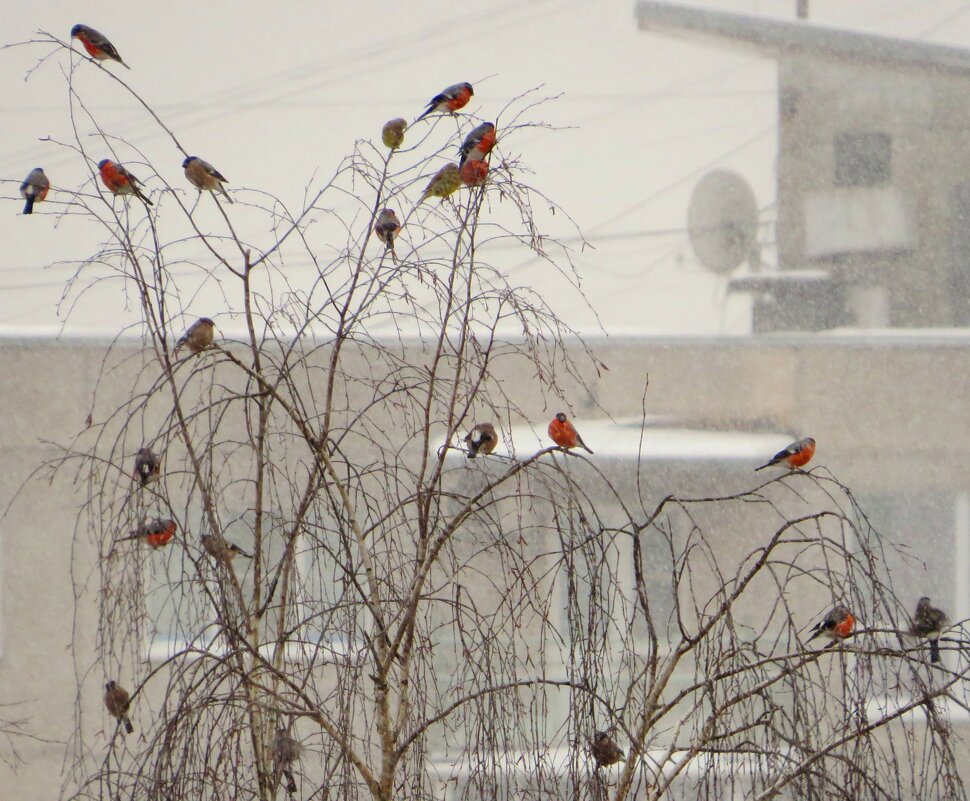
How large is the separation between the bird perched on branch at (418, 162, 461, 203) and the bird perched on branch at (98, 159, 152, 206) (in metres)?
0.39

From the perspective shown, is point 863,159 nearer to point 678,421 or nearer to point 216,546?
point 678,421

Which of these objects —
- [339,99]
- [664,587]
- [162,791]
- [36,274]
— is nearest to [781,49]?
[339,99]

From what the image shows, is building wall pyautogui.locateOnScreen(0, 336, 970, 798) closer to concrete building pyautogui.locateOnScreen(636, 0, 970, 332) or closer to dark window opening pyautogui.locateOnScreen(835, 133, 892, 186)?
concrete building pyautogui.locateOnScreen(636, 0, 970, 332)

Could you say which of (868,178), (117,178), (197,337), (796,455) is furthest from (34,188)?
(868,178)

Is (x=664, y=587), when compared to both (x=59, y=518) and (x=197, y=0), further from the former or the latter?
(x=197, y=0)

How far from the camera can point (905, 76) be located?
13.2 ft

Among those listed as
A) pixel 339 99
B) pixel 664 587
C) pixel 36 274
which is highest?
pixel 339 99

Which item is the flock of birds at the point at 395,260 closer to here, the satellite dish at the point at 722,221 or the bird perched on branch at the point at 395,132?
the bird perched on branch at the point at 395,132

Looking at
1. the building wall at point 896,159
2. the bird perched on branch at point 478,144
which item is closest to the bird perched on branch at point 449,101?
the bird perched on branch at point 478,144

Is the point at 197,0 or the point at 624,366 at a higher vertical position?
the point at 197,0

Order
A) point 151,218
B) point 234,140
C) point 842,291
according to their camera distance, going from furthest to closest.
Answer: point 234,140 → point 842,291 → point 151,218

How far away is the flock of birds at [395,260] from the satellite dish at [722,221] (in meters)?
2.29

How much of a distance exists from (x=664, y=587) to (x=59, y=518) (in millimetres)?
2029

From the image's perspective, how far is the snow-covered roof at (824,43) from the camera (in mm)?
4027
